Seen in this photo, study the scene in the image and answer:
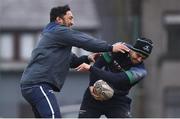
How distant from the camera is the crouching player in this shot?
12.3m

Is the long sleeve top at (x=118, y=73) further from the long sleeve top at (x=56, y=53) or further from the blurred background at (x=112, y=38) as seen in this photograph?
the blurred background at (x=112, y=38)

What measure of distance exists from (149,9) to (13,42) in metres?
12.0

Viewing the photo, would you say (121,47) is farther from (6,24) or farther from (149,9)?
(6,24)

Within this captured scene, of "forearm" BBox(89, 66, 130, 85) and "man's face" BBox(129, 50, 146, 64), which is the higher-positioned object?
"man's face" BBox(129, 50, 146, 64)

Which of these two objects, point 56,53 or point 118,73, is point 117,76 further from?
point 56,53

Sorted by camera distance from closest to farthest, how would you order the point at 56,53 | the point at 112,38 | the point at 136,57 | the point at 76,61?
the point at 56,53, the point at 136,57, the point at 76,61, the point at 112,38

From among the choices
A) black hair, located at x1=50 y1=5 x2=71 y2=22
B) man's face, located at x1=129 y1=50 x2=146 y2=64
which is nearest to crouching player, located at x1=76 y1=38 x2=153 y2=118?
man's face, located at x1=129 y1=50 x2=146 y2=64

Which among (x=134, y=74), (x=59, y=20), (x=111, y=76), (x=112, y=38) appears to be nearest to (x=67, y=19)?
(x=59, y=20)

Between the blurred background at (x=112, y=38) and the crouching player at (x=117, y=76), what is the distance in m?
16.8

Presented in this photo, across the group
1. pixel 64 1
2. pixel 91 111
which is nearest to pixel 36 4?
pixel 64 1

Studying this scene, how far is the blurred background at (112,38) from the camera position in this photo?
120 feet

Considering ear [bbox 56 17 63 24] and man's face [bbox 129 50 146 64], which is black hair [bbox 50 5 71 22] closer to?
ear [bbox 56 17 63 24]

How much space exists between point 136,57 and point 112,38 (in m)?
23.8

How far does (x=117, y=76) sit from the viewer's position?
1234cm
